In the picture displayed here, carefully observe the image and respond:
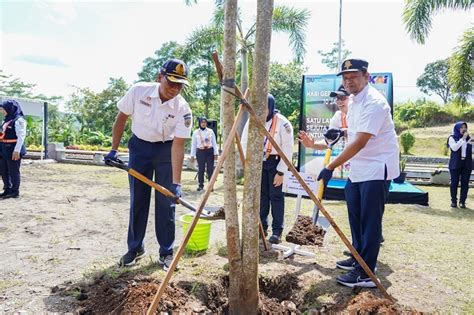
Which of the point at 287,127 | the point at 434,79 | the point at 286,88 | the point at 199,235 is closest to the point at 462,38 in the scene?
the point at 287,127

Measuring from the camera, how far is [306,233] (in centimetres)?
485

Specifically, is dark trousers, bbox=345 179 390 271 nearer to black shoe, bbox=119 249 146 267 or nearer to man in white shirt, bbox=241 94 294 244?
Result: man in white shirt, bbox=241 94 294 244

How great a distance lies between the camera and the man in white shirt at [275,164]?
457 cm

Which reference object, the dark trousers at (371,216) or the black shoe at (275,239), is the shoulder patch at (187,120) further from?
the black shoe at (275,239)

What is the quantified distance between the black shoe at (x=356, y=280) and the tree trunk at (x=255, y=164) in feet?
3.10

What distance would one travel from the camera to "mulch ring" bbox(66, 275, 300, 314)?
9.26 ft

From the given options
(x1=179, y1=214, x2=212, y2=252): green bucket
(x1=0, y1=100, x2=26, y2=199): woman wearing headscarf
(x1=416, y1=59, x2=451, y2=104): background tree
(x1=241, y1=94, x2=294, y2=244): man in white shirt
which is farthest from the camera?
(x1=416, y1=59, x2=451, y2=104): background tree

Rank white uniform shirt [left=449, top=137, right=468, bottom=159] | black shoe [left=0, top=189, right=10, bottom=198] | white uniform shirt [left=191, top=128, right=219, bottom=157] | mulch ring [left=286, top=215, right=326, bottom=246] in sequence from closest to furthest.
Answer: mulch ring [left=286, top=215, right=326, bottom=246], black shoe [left=0, top=189, right=10, bottom=198], white uniform shirt [left=449, top=137, right=468, bottom=159], white uniform shirt [left=191, top=128, right=219, bottom=157]

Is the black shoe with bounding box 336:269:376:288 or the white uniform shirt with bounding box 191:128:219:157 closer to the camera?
the black shoe with bounding box 336:269:376:288

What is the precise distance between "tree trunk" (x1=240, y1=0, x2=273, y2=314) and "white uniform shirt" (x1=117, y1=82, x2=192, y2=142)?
0.96m

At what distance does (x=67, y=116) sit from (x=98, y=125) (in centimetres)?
484

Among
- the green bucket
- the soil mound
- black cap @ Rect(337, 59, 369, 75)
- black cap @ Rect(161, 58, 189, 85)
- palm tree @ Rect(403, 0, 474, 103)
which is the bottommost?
the soil mound

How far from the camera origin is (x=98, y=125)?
29969 millimetres

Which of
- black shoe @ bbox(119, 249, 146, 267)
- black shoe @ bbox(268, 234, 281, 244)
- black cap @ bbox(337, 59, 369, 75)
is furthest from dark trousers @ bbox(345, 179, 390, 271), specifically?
black shoe @ bbox(119, 249, 146, 267)
